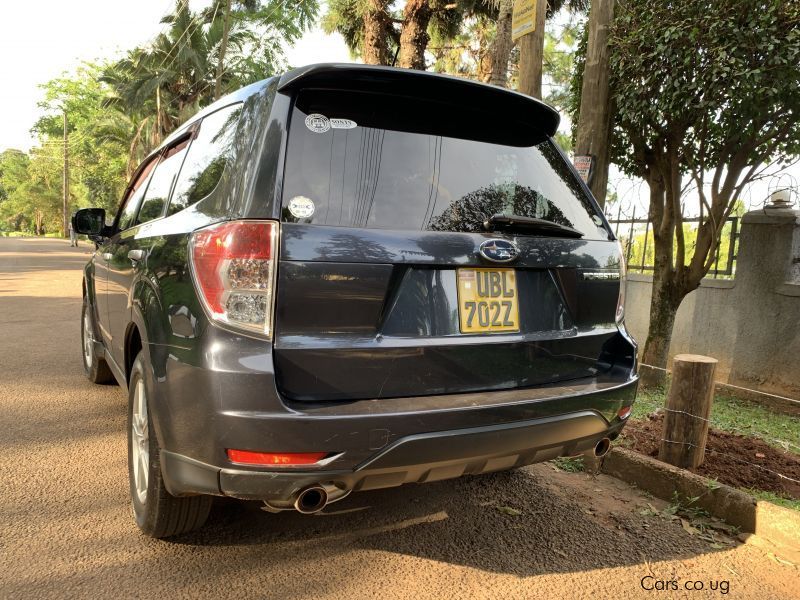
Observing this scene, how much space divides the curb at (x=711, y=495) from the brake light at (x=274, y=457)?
2.17 meters

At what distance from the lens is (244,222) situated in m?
1.90

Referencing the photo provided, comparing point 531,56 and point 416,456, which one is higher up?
point 531,56

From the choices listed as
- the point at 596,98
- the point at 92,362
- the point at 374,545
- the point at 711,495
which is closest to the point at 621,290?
the point at 711,495

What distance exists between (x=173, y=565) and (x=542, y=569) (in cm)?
149

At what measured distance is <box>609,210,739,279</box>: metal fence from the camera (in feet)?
21.3

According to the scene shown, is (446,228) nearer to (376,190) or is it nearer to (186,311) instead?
(376,190)

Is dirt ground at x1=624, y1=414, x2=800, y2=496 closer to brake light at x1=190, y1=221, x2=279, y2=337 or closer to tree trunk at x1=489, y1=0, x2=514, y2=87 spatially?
brake light at x1=190, y1=221, x2=279, y2=337

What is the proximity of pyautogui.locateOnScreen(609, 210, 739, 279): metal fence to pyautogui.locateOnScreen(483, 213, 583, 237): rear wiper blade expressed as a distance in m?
3.92

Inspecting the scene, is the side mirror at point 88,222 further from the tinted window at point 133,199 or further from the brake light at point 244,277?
the brake light at point 244,277

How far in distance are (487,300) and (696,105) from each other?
3864 mm

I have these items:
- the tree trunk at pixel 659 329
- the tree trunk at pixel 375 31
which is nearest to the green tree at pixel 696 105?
the tree trunk at pixel 659 329

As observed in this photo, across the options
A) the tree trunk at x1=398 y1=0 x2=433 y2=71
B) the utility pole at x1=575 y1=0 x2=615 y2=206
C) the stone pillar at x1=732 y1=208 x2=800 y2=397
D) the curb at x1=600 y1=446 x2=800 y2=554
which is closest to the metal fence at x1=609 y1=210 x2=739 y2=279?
the stone pillar at x1=732 y1=208 x2=800 y2=397

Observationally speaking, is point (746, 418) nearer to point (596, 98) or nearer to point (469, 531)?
point (596, 98)

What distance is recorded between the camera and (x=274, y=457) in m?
1.84
